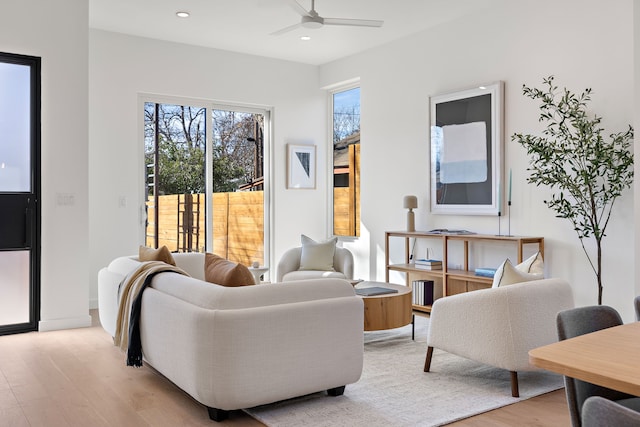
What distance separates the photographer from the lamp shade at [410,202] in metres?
5.80

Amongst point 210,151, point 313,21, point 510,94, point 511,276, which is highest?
point 313,21

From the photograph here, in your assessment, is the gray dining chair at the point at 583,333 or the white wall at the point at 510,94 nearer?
the gray dining chair at the point at 583,333

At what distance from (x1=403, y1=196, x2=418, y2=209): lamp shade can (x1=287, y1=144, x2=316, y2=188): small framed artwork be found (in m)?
2.03

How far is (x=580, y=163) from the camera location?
14.4 feet

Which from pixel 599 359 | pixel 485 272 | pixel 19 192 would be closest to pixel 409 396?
pixel 599 359

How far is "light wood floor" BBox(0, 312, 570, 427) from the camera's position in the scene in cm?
281

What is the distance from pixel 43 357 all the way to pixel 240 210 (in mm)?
3421

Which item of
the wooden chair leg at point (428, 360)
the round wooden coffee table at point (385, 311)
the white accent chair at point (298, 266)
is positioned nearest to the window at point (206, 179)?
the white accent chair at point (298, 266)

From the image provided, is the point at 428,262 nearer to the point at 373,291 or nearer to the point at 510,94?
the point at 373,291

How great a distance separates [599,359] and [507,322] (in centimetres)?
176

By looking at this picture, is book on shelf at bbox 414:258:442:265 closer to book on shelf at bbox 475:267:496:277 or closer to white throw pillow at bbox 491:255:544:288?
book on shelf at bbox 475:267:496:277

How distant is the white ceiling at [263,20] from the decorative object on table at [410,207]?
1.85 m

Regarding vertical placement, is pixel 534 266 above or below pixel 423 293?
above

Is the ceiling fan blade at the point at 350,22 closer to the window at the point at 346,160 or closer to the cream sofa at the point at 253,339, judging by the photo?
A: the window at the point at 346,160
